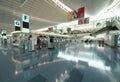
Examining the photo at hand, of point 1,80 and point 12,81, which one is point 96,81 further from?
point 1,80

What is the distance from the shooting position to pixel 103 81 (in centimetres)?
250

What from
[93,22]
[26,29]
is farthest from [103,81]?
[93,22]

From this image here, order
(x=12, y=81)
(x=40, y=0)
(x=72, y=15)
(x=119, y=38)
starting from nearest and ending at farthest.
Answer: (x=12, y=81)
(x=119, y=38)
(x=72, y=15)
(x=40, y=0)

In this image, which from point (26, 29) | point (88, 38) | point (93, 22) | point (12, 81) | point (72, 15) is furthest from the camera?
point (93, 22)

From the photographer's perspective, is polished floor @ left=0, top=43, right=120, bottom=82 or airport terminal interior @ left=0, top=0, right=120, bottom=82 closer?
polished floor @ left=0, top=43, right=120, bottom=82

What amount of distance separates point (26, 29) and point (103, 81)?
702 cm

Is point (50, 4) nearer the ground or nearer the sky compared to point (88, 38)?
nearer the sky

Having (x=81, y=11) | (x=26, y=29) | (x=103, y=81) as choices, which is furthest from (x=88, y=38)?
(x=103, y=81)

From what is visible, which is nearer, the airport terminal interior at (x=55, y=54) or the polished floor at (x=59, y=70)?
the polished floor at (x=59, y=70)

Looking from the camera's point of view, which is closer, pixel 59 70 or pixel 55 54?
pixel 59 70

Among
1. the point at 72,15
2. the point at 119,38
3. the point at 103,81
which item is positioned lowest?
the point at 103,81

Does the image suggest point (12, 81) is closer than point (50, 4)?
Yes

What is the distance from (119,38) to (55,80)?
38.8 feet

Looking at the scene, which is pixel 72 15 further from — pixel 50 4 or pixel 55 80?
pixel 55 80
